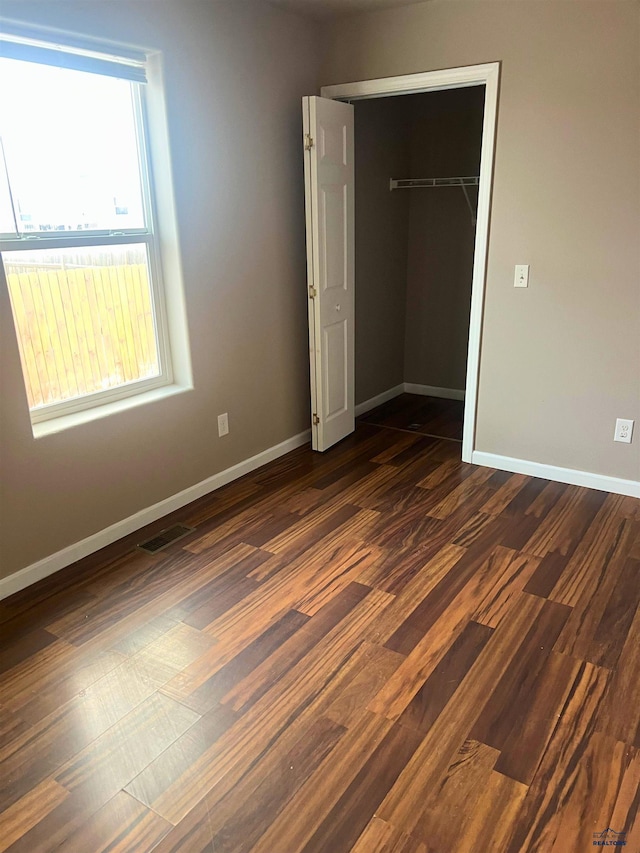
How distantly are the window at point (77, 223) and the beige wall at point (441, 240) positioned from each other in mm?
2589

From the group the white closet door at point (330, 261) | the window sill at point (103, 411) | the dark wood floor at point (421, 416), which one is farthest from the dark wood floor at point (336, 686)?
the dark wood floor at point (421, 416)

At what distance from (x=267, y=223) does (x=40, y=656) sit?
97.9 inches

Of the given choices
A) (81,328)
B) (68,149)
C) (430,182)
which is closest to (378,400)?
(430,182)

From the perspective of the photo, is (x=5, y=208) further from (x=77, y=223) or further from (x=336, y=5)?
(x=336, y=5)

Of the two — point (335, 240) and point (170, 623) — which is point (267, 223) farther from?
point (170, 623)

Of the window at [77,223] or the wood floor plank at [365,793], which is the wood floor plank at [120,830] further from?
the window at [77,223]

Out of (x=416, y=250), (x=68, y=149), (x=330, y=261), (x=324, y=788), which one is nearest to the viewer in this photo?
(x=324, y=788)

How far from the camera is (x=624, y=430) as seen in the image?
128 inches

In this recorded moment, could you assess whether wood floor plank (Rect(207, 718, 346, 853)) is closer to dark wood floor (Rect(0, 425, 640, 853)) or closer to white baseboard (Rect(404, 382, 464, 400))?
dark wood floor (Rect(0, 425, 640, 853))

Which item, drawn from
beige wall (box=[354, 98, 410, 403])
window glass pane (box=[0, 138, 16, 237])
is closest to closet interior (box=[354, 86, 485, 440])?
beige wall (box=[354, 98, 410, 403])

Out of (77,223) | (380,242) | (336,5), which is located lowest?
(380,242)

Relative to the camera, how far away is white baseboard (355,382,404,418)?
480 cm

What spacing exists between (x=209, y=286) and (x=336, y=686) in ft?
6.84

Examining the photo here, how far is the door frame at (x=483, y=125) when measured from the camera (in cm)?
318
